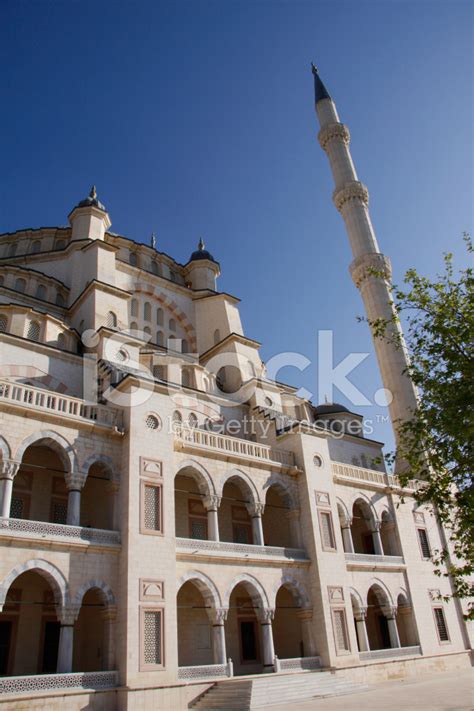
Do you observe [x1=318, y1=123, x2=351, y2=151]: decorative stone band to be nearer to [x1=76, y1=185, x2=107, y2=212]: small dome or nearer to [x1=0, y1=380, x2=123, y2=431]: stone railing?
[x1=76, y1=185, x2=107, y2=212]: small dome

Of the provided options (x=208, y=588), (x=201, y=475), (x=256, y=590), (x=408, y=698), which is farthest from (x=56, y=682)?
(x=408, y=698)

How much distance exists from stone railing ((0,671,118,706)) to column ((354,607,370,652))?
960 centimetres

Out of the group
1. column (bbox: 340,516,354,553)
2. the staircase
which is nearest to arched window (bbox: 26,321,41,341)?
the staircase

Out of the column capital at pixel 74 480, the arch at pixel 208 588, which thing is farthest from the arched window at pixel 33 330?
the arch at pixel 208 588

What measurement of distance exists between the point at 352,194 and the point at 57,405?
81.4 feet

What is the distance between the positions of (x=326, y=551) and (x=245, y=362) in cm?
1035

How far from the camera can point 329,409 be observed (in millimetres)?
30969

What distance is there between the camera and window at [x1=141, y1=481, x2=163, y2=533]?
1468 centimetres

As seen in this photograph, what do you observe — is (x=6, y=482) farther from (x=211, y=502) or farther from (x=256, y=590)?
(x=256, y=590)

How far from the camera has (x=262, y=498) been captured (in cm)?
1841

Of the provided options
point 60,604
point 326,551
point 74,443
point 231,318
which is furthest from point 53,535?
point 231,318

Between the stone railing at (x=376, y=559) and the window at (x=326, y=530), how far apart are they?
1376mm

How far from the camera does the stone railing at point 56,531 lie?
12.7 metres

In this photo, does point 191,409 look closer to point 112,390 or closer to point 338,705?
point 112,390
